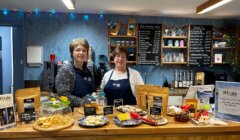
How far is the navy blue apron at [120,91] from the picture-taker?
251cm

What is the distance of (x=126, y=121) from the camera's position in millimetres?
1483

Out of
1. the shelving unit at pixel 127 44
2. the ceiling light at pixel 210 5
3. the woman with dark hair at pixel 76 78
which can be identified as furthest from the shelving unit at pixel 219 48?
the woman with dark hair at pixel 76 78

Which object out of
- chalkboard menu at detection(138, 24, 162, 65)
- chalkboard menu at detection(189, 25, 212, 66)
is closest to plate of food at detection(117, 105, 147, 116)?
chalkboard menu at detection(138, 24, 162, 65)

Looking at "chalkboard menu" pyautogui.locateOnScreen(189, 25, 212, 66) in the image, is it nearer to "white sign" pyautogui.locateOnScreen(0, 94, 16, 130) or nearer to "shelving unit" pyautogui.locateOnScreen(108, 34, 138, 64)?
"shelving unit" pyautogui.locateOnScreen(108, 34, 138, 64)

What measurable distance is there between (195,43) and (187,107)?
3.45 metres

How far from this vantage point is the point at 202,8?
140 inches

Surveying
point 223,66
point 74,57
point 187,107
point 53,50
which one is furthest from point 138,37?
point 187,107

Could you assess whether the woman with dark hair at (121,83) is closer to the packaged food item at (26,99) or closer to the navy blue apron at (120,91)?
the navy blue apron at (120,91)

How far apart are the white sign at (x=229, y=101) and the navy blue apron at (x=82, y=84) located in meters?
1.24

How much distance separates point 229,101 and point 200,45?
349cm

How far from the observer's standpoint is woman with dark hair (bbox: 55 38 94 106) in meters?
1.93

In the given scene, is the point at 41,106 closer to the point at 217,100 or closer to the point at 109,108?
the point at 109,108

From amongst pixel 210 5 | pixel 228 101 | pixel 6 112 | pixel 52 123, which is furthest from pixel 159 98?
pixel 210 5

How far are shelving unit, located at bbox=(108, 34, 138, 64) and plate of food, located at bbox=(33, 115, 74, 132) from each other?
3.24m
